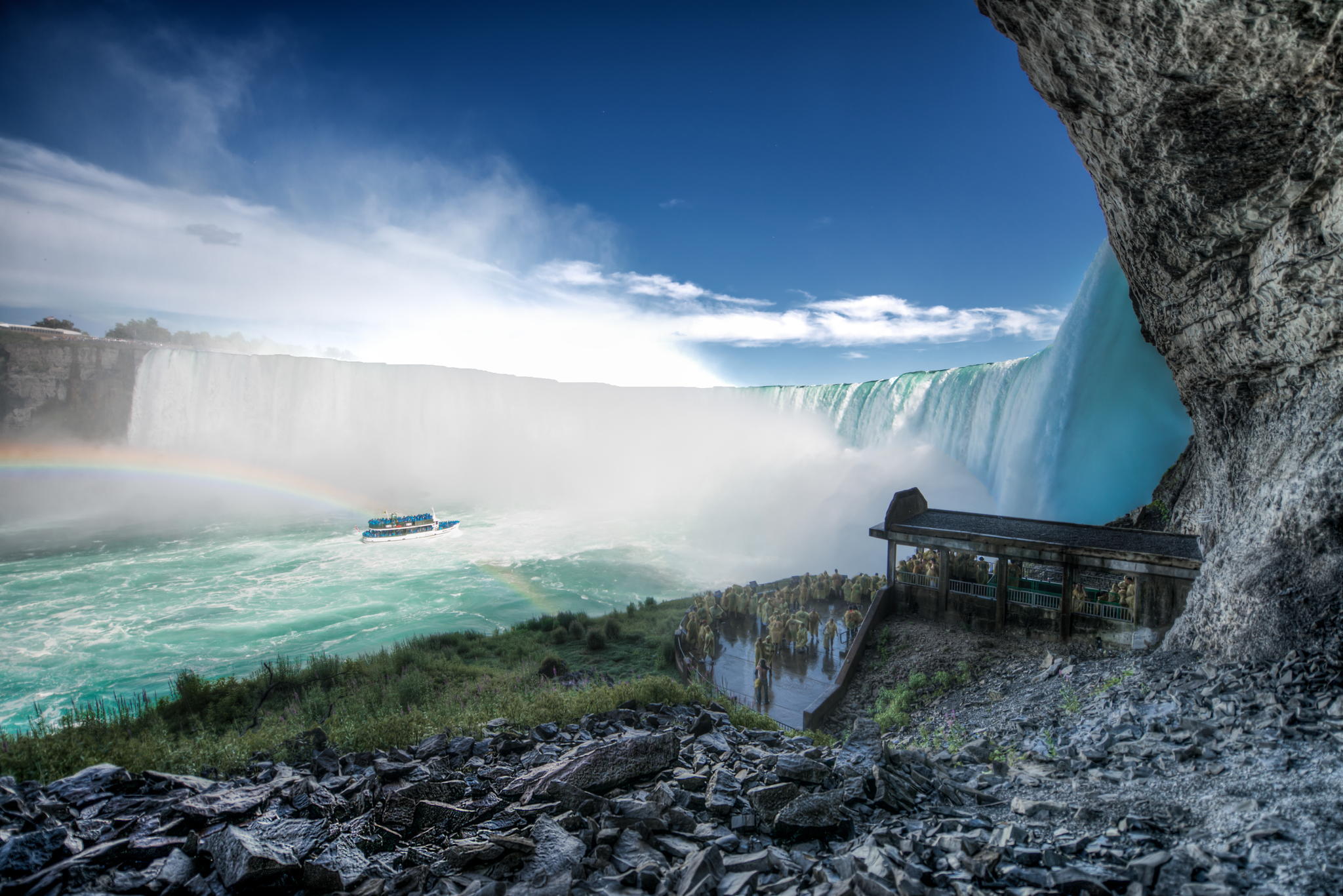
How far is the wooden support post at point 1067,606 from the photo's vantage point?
11492mm

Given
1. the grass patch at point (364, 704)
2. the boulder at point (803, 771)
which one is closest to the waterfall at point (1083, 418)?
the grass patch at point (364, 704)

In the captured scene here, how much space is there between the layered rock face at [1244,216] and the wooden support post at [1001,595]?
294cm

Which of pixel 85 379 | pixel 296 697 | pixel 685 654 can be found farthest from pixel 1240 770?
pixel 85 379

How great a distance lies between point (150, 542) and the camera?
40.6 meters

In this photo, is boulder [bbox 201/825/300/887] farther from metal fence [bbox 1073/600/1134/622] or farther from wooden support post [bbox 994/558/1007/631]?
metal fence [bbox 1073/600/1134/622]

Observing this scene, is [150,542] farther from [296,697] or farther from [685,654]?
[685,654]

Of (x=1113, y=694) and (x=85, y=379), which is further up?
(x=85, y=379)

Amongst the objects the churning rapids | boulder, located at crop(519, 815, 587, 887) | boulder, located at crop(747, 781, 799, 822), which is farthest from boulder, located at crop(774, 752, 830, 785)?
the churning rapids

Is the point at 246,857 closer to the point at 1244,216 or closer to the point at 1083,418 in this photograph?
the point at 1244,216

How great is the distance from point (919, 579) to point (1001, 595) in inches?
71.3

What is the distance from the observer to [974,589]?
43.0ft

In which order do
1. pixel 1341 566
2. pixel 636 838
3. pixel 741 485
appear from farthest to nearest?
pixel 741 485 < pixel 1341 566 < pixel 636 838

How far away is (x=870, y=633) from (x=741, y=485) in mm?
37927

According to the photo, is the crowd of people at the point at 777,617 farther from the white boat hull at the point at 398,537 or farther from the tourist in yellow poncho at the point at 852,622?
the white boat hull at the point at 398,537
